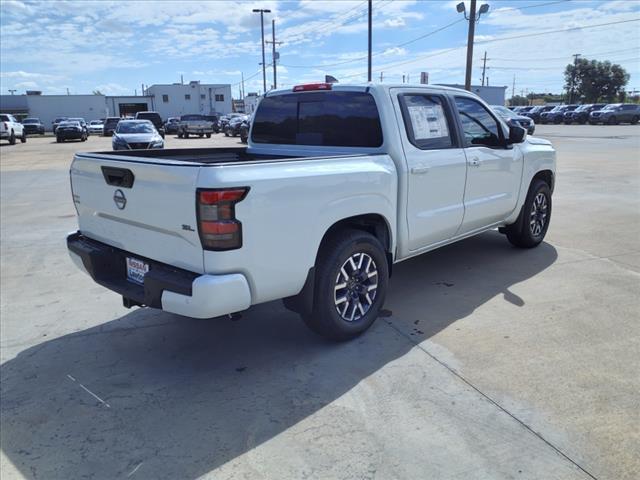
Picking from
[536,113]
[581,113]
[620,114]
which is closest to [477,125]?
[620,114]

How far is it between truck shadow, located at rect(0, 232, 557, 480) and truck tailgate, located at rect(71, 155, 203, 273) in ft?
2.81

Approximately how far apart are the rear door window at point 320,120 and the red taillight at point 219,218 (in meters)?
1.61

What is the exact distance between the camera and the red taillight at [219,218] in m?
2.91

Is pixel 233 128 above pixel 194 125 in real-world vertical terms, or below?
below

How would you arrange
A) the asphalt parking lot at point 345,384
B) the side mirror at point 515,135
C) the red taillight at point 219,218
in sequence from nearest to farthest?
the asphalt parking lot at point 345,384 < the red taillight at point 219,218 < the side mirror at point 515,135

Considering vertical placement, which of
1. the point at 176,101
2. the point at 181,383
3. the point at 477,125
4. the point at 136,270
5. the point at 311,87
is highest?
the point at 176,101

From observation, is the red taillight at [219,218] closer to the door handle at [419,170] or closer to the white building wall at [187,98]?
the door handle at [419,170]

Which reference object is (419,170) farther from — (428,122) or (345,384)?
(345,384)

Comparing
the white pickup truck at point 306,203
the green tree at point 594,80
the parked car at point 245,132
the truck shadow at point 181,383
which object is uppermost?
the green tree at point 594,80

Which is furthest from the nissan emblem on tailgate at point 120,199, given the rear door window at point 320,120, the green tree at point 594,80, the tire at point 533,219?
the green tree at point 594,80

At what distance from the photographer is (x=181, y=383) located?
3465 mm

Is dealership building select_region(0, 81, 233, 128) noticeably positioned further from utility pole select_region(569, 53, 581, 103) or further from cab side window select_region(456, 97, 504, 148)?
cab side window select_region(456, 97, 504, 148)

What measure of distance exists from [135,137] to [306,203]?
1718cm

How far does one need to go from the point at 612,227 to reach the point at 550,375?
4.99 metres
